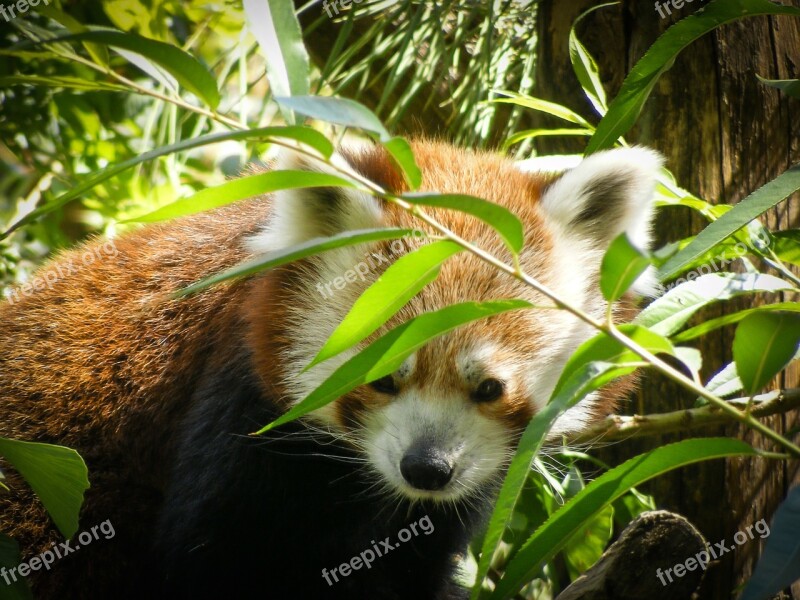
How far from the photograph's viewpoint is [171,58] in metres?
1.73

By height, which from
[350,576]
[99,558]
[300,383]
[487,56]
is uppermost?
[487,56]

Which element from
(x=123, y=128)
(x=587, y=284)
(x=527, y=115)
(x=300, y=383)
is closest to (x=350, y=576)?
(x=300, y=383)

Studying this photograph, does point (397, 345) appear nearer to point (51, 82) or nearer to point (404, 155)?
point (404, 155)

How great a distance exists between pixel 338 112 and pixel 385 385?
4.12 feet

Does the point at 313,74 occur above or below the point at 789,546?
above

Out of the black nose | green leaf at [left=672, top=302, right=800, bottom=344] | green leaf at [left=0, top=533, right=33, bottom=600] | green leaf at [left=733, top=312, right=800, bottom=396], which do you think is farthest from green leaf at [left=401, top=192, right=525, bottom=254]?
green leaf at [left=0, top=533, right=33, bottom=600]

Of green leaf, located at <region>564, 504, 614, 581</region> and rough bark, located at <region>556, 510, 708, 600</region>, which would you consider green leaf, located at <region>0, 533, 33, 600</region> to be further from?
green leaf, located at <region>564, 504, 614, 581</region>

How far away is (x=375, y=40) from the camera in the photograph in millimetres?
4180

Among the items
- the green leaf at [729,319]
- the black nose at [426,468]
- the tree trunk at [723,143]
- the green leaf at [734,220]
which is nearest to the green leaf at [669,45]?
the green leaf at [734,220]

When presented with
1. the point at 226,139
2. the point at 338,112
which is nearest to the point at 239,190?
the point at 226,139

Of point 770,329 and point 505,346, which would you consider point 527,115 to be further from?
point 770,329

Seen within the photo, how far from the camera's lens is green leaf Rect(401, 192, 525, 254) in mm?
1504

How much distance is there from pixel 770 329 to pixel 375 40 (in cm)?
290

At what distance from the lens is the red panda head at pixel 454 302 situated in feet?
8.41
